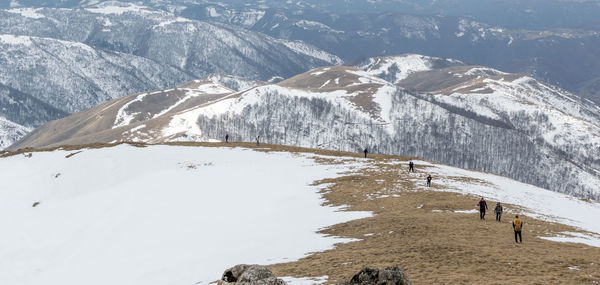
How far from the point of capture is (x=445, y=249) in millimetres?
27047

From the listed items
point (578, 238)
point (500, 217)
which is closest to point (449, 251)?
point (578, 238)

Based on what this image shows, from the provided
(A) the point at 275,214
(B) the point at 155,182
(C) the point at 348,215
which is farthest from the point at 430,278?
(B) the point at 155,182

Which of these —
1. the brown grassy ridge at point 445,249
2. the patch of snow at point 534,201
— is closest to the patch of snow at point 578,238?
the patch of snow at point 534,201

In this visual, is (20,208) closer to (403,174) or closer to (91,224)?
(91,224)

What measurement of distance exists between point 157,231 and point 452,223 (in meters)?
26.5

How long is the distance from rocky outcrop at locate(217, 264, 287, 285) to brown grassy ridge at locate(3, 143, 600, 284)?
22.2ft

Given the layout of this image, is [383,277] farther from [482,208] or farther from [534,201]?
[534,201]

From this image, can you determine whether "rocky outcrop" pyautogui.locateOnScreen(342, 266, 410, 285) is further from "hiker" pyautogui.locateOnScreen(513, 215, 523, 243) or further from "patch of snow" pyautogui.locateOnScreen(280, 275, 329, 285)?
"hiker" pyautogui.locateOnScreen(513, 215, 523, 243)

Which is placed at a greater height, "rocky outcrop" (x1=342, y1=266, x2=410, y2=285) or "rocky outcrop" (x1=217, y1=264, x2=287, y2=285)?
"rocky outcrop" (x1=342, y1=266, x2=410, y2=285)

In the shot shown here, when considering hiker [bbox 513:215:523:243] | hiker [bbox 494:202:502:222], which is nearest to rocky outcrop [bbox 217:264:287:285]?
hiker [bbox 513:215:523:243]

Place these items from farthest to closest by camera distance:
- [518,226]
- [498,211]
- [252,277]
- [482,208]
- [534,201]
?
1. [534,201]
2. [498,211]
3. [482,208]
4. [518,226]
5. [252,277]

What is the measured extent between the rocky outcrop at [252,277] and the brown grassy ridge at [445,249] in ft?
22.2

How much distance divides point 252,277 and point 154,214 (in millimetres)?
38351

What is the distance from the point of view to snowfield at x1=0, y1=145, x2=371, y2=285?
1417 inches
